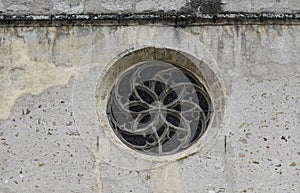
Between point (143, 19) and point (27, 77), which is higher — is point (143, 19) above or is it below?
above

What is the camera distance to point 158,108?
8.62m

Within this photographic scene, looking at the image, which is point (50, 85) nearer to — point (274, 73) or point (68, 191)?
A: point (68, 191)

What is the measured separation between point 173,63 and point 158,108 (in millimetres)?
615

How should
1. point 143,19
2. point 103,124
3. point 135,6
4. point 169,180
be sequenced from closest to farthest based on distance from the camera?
point 169,180 < point 103,124 < point 143,19 < point 135,6

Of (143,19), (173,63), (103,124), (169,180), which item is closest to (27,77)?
(103,124)

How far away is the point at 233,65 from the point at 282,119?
864 millimetres

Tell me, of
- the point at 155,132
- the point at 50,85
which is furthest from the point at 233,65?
the point at 50,85

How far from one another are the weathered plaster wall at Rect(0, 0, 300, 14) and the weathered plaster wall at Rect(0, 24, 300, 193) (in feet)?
0.82

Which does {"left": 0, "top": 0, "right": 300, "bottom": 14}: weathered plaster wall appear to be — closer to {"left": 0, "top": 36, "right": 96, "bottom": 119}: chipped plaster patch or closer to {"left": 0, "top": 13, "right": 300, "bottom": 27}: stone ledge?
{"left": 0, "top": 13, "right": 300, "bottom": 27}: stone ledge

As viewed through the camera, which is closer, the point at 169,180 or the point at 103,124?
the point at 169,180

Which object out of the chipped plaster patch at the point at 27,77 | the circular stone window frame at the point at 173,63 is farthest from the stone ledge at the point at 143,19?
the chipped plaster patch at the point at 27,77

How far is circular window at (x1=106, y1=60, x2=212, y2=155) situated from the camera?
853 centimetres

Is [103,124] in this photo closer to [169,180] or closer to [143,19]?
[169,180]

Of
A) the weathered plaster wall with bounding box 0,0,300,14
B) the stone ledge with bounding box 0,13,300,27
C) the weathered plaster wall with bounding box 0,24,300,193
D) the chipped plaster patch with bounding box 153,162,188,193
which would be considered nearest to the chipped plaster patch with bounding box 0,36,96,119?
the weathered plaster wall with bounding box 0,24,300,193
